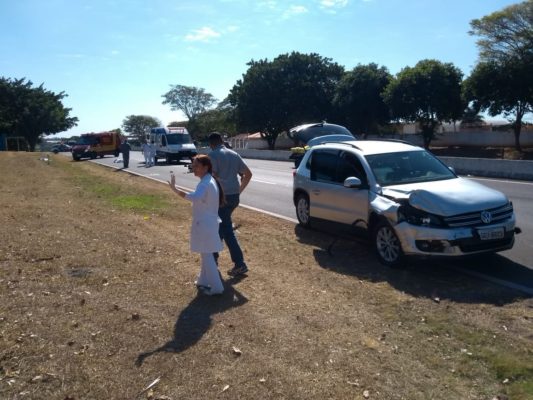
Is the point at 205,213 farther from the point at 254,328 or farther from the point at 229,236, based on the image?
the point at 254,328

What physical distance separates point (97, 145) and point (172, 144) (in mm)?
15221

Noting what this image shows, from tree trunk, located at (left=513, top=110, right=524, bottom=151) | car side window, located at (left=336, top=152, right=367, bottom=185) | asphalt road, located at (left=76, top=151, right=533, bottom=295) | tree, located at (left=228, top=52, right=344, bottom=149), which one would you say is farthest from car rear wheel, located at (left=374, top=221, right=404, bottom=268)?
tree, located at (left=228, top=52, right=344, bottom=149)

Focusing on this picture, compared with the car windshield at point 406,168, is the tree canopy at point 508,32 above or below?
above

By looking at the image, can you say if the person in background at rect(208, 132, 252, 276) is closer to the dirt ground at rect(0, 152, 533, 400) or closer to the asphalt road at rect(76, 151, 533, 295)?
the dirt ground at rect(0, 152, 533, 400)

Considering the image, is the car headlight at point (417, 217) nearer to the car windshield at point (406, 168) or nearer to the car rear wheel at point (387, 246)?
the car rear wheel at point (387, 246)

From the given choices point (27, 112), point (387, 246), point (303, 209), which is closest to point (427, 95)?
point (303, 209)

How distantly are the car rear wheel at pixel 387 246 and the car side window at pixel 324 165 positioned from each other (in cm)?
176

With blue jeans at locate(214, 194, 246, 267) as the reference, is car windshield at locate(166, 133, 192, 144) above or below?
above

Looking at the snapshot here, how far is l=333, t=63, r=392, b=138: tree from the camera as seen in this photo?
4950cm

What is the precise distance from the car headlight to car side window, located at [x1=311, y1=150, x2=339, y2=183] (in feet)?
6.89

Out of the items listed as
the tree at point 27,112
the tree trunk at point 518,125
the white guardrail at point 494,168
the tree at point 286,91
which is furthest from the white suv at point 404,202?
the tree at point 27,112

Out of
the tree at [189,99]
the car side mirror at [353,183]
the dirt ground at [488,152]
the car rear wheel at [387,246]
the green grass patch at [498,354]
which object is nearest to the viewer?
the green grass patch at [498,354]

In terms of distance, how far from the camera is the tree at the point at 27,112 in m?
66.6

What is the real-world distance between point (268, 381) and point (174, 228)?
21.7 ft
